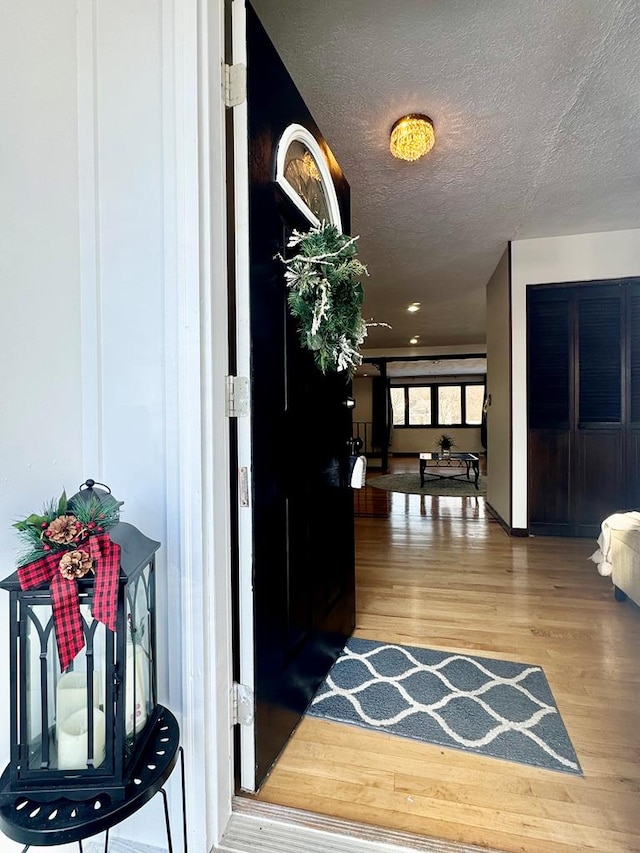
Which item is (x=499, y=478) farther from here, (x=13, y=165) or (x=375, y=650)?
(x=13, y=165)

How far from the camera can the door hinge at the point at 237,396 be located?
119 cm

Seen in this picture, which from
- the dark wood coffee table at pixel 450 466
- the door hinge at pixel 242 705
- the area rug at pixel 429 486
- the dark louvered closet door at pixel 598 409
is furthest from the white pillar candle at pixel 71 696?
the dark wood coffee table at pixel 450 466

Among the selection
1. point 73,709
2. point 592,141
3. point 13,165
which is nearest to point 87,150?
point 13,165

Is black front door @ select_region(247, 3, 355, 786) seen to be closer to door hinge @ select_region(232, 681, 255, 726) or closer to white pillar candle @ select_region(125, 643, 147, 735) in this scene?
door hinge @ select_region(232, 681, 255, 726)

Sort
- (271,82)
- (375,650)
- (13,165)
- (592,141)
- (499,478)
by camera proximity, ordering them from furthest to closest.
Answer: (499,478) → (592,141) → (375,650) → (271,82) → (13,165)

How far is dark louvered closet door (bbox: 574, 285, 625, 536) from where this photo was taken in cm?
398

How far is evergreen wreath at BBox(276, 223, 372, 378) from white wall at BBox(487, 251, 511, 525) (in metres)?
3.19

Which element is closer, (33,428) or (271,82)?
(33,428)

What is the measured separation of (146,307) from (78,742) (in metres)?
0.92

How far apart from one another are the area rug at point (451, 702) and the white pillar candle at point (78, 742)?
42.1 inches

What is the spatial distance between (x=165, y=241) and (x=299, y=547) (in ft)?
3.53

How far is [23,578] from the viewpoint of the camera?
76 cm

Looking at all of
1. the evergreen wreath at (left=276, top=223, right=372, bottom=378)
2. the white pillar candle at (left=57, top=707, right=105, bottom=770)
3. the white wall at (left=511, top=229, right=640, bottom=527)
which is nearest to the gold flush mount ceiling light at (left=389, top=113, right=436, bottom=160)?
the evergreen wreath at (left=276, top=223, right=372, bottom=378)

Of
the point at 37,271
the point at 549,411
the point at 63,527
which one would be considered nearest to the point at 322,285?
the point at 37,271
